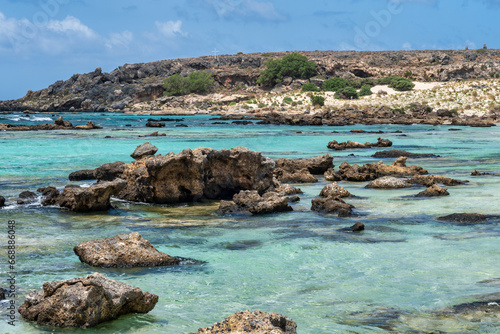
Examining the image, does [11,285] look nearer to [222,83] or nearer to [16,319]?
[16,319]

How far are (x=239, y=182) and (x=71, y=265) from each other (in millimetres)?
→ 7195

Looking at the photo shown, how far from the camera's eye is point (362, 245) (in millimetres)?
9945

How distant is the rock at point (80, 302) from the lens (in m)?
5.90

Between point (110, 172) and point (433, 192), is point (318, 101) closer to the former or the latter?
point (110, 172)

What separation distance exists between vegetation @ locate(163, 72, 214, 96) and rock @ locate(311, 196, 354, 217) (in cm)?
11140

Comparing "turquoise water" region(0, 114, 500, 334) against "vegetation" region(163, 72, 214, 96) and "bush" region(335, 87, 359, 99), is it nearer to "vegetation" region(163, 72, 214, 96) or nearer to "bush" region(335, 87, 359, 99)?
"bush" region(335, 87, 359, 99)

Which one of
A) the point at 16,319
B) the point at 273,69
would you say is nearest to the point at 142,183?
the point at 16,319

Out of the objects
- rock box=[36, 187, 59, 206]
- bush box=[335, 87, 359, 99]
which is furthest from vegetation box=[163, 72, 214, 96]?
rock box=[36, 187, 59, 206]

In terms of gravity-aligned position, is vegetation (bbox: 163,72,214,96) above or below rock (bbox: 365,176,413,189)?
above

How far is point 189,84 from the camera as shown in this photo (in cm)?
12438

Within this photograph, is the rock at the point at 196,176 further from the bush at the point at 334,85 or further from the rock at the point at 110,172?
the bush at the point at 334,85

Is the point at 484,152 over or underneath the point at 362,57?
underneath

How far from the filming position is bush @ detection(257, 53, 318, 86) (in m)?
118

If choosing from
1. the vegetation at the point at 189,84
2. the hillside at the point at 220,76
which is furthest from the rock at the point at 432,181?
the vegetation at the point at 189,84
